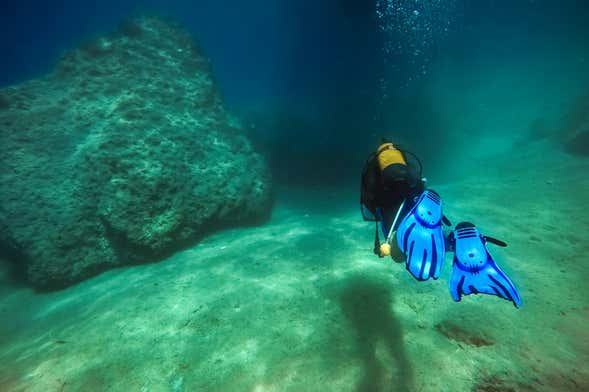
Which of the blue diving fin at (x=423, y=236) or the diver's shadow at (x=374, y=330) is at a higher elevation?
the blue diving fin at (x=423, y=236)

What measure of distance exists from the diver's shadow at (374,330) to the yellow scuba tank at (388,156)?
1684mm

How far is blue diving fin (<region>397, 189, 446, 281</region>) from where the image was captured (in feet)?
8.74

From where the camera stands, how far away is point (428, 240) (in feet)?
8.95

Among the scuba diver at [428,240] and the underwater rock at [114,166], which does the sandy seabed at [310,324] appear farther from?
the underwater rock at [114,166]

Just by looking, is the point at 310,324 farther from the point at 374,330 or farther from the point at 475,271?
the point at 475,271

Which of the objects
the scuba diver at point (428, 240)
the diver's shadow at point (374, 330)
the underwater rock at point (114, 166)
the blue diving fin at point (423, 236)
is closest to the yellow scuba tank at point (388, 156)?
the scuba diver at point (428, 240)

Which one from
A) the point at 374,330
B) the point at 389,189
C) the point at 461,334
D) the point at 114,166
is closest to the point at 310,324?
the point at 374,330

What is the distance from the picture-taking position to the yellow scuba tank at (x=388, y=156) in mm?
3033

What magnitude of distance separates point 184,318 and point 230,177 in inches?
185

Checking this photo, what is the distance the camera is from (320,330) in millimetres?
3227

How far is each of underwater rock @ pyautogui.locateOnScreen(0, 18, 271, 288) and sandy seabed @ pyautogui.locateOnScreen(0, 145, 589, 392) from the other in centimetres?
92

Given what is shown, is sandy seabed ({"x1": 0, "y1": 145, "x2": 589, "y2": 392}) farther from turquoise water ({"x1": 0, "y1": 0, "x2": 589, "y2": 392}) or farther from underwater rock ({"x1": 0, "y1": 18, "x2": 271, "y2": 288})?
underwater rock ({"x1": 0, "y1": 18, "x2": 271, "y2": 288})

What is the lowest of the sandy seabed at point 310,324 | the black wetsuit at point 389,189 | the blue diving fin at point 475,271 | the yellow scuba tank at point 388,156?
the sandy seabed at point 310,324

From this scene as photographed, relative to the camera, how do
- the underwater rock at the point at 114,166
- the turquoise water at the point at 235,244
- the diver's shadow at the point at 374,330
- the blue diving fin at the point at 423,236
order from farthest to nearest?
the underwater rock at the point at 114,166
the turquoise water at the point at 235,244
the blue diving fin at the point at 423,236
the diver's shadow at the point at 374,330
